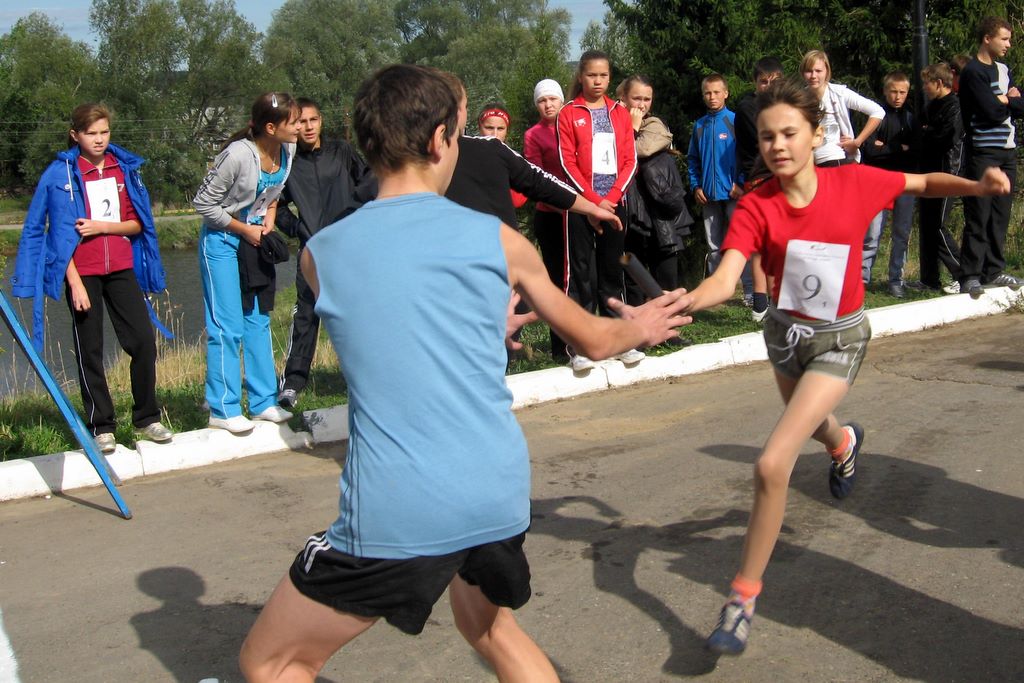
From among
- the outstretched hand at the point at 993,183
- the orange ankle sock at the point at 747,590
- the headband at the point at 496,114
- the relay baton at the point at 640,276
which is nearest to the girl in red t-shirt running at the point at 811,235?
the outstretched hand at the point at 993,183

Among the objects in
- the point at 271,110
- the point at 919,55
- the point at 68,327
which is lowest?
the point at 68,327

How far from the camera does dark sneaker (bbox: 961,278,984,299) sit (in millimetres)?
10391

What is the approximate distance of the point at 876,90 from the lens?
17766mm

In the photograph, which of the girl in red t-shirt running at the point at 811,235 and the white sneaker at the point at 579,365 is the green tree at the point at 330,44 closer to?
the white sneaker at the point at 579,365

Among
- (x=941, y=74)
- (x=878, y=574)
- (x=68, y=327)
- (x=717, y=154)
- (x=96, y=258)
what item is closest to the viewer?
(x=878, y=574)

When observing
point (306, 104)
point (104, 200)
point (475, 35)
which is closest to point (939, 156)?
point (306, 104)

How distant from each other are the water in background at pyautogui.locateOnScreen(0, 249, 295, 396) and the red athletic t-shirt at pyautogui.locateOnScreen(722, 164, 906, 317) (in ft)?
16.9

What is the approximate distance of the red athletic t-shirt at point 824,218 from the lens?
432 centimetres

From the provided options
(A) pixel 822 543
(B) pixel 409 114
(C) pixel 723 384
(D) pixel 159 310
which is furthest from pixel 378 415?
(D) pixel 159 310

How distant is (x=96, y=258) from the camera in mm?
6695

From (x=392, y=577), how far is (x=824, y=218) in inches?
96.1

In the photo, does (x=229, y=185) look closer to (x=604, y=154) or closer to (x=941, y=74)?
(x=604, y=154)

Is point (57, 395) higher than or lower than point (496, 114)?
lower

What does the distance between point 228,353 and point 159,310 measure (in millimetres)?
14517
